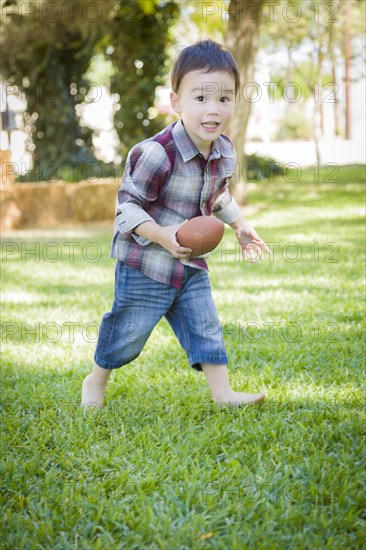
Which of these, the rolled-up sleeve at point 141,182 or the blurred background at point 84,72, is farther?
the blurred background at point 84,72

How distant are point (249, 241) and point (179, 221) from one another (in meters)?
0.35

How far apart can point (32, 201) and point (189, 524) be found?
30.2ft

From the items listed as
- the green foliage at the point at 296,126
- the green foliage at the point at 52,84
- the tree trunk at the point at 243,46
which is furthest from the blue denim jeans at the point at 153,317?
the green foliage at the point at 296,126

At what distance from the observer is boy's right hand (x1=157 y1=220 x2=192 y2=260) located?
2375 mm

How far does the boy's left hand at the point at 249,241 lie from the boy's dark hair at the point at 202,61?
22.3 inches

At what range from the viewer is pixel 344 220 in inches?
348

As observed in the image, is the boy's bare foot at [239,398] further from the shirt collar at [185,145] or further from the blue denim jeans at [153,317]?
the shirt collar at [185,145]

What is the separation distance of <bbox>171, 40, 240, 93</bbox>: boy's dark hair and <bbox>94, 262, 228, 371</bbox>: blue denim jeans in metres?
0.72

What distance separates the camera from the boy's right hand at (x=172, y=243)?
238 cm

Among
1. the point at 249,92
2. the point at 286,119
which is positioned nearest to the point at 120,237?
the point at 249,92

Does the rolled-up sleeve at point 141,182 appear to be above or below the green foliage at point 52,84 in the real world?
below

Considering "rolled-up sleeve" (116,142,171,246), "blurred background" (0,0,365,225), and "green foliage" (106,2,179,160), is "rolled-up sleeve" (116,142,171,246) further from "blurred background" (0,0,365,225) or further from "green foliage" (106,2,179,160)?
"green foliage" (106,2,179,160)

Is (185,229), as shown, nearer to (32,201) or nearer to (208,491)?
(208,491)

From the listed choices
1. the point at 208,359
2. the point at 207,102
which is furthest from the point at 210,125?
the point at 208,359
